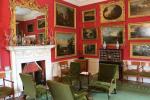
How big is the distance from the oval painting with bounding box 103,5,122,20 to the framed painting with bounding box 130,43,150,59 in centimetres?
177

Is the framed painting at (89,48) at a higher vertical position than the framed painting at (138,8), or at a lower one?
lower

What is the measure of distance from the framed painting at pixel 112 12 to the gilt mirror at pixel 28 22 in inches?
129

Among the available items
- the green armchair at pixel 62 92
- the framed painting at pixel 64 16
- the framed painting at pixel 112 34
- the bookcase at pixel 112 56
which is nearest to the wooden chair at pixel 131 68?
the bookcase at pixel 112 56

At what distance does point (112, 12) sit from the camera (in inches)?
329

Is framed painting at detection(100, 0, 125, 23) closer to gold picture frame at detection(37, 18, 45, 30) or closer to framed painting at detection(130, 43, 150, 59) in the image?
framed painting at detection(130, 43, 150, 59)

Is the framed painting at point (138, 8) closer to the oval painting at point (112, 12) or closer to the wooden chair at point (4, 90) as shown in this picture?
the oval painting at point (112, 12)

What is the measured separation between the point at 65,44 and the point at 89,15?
7.68ft

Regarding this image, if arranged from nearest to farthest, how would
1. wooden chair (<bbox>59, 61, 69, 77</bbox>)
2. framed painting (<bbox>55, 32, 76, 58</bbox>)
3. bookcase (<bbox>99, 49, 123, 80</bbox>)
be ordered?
wooden chair (<bbox>59, 61, 69, 77</bbox>), bookcase (<bbox>99, 49, 123, 80</bbox>), framed painting (<bbox>55, 32, 76, 58</bbox>)

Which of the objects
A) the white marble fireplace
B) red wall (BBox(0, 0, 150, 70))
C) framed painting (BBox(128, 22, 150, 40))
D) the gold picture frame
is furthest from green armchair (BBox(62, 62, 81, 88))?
framed painting (BBox(128, 22, 150, 40))

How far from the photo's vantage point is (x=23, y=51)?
20.0 feet

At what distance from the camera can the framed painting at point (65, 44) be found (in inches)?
314

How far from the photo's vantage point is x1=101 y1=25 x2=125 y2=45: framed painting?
8117mm

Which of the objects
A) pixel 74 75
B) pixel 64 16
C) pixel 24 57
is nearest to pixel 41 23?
pixel 64 16

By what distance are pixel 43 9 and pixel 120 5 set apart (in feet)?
13.0
